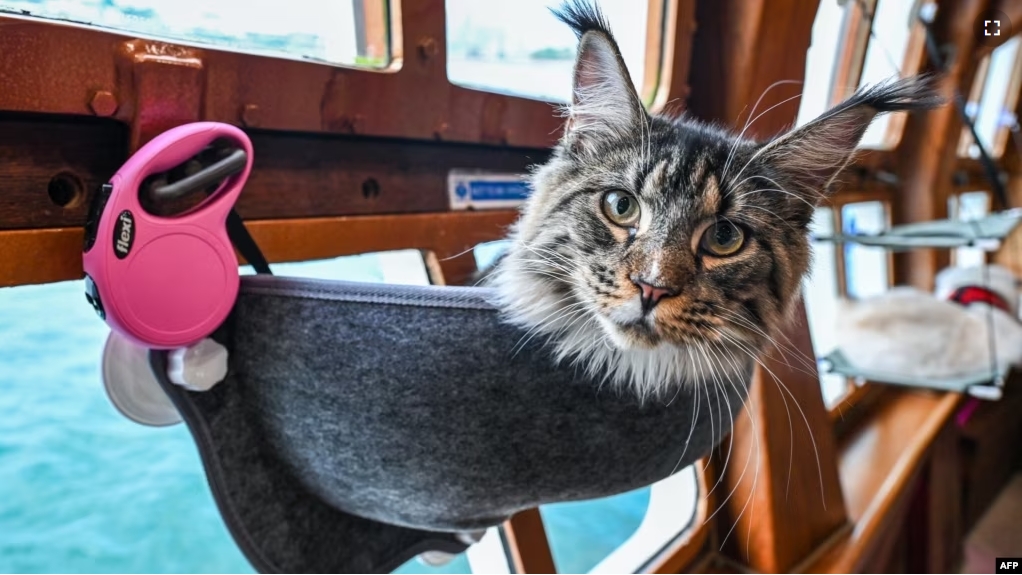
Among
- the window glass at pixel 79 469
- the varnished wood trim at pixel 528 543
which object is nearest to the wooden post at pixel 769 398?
the varnished wood trim at pixel 528 543

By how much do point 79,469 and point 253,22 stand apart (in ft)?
1.81

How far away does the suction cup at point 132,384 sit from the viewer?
23.0 inches

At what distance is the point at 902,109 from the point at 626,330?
0.32 m

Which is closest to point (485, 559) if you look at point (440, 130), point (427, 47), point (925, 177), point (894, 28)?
point (440, 130)

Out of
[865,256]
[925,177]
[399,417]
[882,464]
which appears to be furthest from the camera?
[925,177]

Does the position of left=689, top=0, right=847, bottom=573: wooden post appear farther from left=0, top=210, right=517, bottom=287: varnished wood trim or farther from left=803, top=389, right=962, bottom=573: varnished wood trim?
left=0, top=210, right=517, bottom=287: varnished wood trim

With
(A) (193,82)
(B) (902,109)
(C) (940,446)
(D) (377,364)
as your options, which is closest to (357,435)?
(D) (377,364)

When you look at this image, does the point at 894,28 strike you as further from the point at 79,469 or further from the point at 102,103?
the point at 79,469

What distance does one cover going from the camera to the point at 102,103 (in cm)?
56

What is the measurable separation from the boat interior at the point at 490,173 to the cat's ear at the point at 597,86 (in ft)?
0.18

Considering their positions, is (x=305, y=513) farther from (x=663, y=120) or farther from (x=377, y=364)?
Answer: (x=663, y=120)

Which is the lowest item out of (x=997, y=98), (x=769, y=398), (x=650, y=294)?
(x=769, y=398)

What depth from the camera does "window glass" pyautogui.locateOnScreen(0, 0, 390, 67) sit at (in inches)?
23.9

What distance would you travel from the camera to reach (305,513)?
25.4 inches
